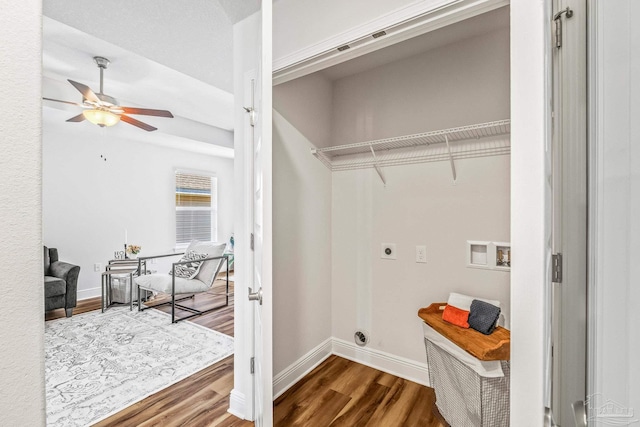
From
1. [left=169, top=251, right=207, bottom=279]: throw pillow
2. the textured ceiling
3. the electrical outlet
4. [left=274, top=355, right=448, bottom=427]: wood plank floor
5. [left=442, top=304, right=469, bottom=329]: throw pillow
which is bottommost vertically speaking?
[left=274, top=355, right=448, bottom=427]: wood plank floor

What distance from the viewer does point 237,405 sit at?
5.63ft

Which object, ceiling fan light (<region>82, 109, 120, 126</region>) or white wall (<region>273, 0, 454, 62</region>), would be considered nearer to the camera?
white wall (<region>273, 0, 454, 62</region>)

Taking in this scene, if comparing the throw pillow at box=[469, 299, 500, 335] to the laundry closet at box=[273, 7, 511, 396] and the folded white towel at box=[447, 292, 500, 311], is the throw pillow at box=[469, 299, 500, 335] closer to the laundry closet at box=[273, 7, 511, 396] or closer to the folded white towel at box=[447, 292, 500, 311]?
the folded white towel at box=[447, 292, 500, 311]

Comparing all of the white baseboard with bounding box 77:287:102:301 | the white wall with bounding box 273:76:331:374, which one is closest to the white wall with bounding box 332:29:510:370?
the white wall with bounding box 273:76:331:374

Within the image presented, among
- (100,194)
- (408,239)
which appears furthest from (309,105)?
(100,194)

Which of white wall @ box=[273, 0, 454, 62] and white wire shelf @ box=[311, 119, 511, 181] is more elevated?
white wall @ box=[273, 0, 454, 62]

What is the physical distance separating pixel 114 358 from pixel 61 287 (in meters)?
1.59

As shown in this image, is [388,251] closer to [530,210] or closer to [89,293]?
[530,210]

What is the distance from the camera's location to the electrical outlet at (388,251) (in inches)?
83.3

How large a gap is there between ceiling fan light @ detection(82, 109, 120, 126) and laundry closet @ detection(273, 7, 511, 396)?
79.3 inches

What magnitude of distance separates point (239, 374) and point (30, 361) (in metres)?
1.35

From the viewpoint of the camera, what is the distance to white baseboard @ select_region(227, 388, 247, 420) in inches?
66.4

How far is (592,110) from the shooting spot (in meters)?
0.56

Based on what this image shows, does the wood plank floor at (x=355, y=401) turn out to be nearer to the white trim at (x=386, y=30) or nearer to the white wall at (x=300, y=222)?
the white wall at (x=300, y=222)
